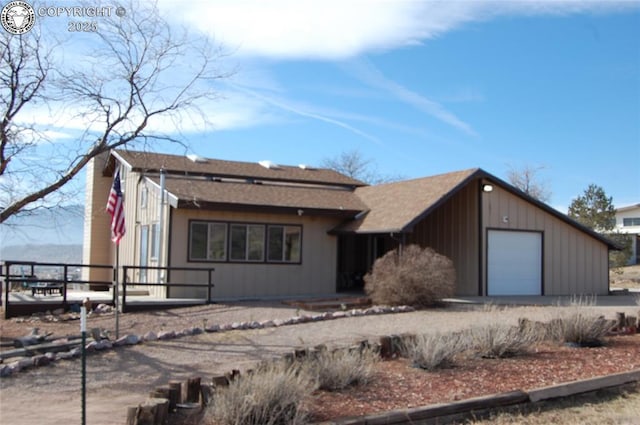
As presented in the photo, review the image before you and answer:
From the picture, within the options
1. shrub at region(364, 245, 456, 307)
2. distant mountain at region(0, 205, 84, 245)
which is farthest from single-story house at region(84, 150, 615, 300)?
distant mountain at region(0, 205, 84, 245)

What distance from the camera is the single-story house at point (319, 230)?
1902cm

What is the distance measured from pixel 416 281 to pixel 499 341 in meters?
6.98

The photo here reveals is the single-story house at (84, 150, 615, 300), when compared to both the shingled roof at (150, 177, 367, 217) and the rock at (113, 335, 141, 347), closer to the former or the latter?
the shingled roof at (150, 177, 367, 217)

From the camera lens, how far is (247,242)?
19.8 metres

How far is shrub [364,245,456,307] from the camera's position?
16.3 metres

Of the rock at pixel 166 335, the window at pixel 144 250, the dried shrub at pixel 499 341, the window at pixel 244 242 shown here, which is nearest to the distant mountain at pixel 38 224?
the window at pixel 244 242

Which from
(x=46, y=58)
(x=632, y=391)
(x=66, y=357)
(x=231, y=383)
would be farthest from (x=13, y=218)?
(x=632, y=391)

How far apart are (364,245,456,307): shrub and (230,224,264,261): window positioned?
463 centimetres

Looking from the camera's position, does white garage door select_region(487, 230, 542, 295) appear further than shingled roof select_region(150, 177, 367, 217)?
Yes

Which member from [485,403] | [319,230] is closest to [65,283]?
[319,230]

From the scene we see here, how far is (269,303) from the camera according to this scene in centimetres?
1792

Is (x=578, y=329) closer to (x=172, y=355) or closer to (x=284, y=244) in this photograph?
(x=172, y=355)

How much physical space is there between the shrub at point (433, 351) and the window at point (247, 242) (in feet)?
36.6

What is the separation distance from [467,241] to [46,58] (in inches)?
538
